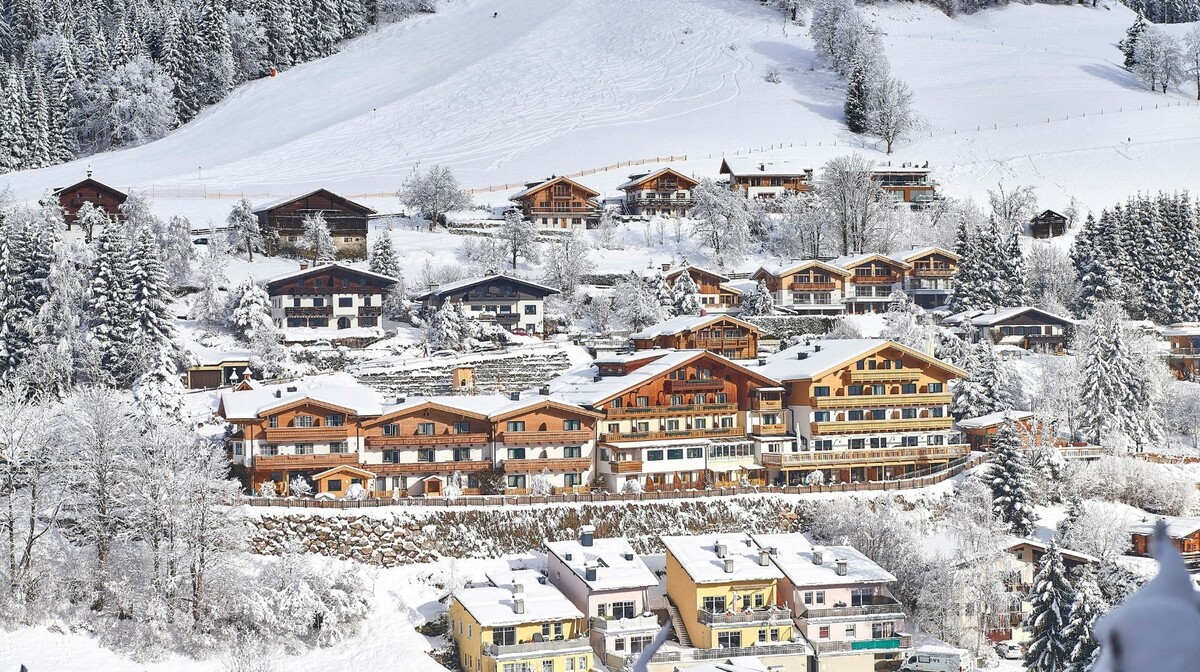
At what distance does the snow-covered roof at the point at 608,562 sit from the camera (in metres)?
47.7

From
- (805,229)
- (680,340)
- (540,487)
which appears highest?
(805,229)

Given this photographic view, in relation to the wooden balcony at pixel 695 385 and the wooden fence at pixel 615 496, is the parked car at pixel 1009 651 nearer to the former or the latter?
the wooden fence at pixel 615 496

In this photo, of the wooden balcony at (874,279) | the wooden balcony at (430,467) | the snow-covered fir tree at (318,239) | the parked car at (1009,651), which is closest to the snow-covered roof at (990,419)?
the parked car at (1009,651)

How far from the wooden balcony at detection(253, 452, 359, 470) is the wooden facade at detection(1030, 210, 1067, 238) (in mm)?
71875

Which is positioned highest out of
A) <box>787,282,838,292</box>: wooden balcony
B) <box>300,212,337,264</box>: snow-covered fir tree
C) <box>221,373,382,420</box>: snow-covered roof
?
<box>300,212,337,264</box>: snow-covered fir tree

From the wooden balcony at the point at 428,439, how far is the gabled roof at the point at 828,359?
1573cm

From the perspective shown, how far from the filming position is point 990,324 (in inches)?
3216

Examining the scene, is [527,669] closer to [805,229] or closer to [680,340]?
[680,340]

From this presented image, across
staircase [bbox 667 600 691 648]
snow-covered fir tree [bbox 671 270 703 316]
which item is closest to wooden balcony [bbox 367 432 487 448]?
staircase [bbox 667 600 691 648]

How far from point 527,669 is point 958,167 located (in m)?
95.8

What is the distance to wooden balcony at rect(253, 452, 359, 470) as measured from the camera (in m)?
55.5

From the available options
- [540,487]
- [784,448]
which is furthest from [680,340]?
[540,487]

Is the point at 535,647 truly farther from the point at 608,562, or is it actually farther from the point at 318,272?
the point at 318,272

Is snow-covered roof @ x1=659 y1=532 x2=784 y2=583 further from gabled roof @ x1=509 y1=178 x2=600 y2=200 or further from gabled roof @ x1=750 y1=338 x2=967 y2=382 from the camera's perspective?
gabled roof @ x1=509 y1=178 x2=600 y2=200
